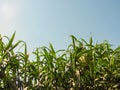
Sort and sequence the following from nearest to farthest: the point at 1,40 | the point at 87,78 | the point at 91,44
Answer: the point at 1,40 < the point at 87,78 < the point at 91,44

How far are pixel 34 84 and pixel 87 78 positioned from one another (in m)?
0.69

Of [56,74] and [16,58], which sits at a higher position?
[16,58]

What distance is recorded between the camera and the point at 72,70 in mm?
3240

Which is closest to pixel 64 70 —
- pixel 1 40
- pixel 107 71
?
pixel 107 71

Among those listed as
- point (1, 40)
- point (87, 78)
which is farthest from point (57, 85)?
point (1, 40)

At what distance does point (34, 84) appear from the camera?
10.9 ft

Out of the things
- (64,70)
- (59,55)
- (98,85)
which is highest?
(59,55)

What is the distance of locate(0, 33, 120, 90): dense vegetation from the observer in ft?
10.4

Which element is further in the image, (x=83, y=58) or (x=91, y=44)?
(x=91, y=44)

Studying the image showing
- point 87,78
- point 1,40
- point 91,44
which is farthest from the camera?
point 91,44

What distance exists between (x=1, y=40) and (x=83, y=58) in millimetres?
1048

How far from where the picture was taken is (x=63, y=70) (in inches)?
130

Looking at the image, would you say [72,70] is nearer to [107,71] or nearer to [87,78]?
[87,78]

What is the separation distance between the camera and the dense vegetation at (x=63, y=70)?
10.4 ft
